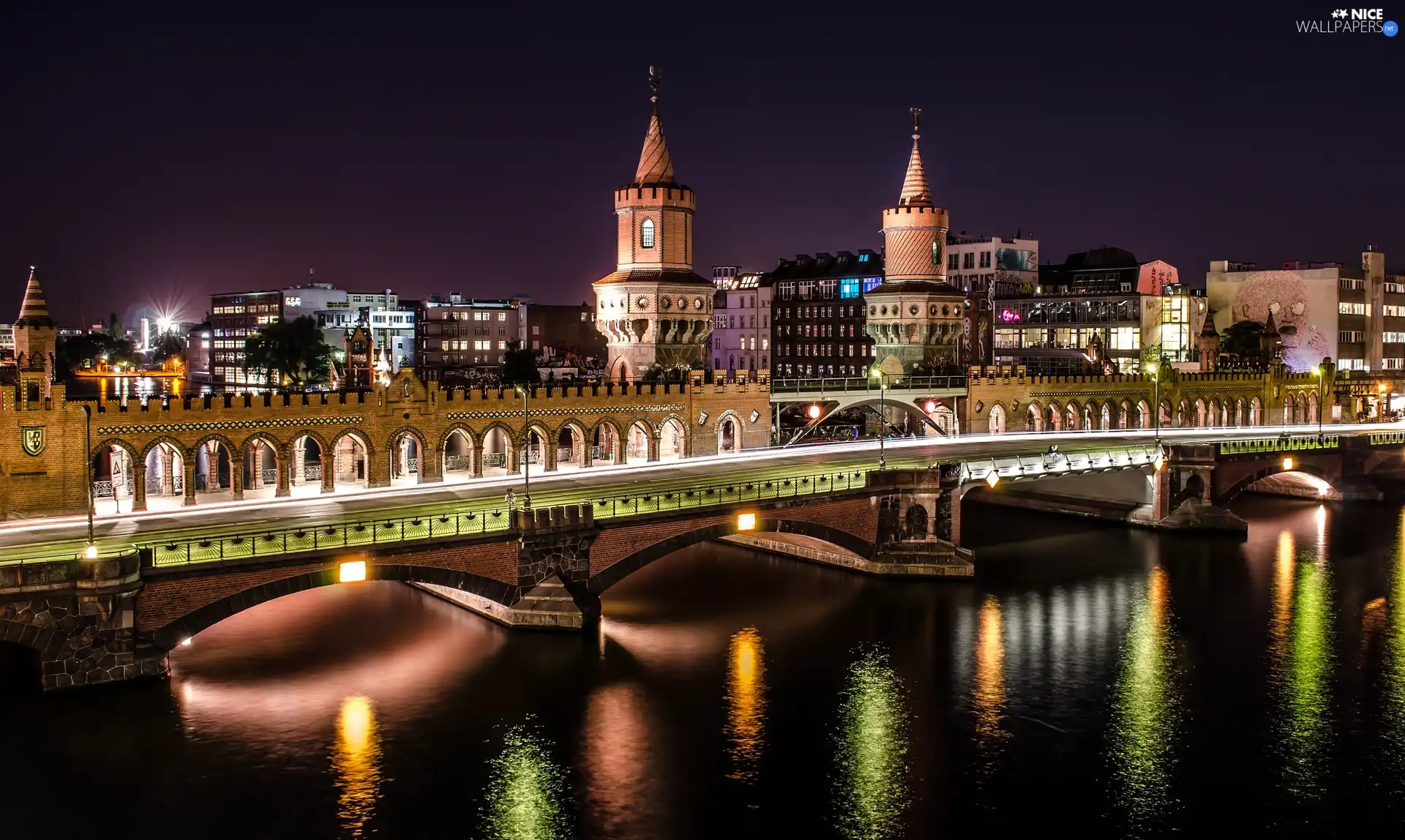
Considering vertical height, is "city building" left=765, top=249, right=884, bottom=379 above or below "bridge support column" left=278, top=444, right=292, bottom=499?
above

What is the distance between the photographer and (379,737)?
43.4 m

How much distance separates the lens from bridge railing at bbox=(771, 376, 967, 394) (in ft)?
273

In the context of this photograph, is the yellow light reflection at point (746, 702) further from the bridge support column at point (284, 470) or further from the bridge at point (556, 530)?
the bridge support column at point (284, 470)

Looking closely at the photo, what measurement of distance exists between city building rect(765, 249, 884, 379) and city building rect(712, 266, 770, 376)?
2.83 meters

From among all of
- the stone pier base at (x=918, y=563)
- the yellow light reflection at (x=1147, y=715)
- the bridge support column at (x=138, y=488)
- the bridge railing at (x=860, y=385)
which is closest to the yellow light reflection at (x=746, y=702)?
the yellow light reflection at (x=1147, y=715)

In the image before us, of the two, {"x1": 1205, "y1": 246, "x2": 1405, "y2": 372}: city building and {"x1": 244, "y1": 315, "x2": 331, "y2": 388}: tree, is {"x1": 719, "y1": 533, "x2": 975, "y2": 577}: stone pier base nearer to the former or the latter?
{"x1": 1205, "y1": 246, "x2": 1405, "y2": 372}: city building

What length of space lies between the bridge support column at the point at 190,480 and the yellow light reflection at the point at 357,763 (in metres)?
15.9

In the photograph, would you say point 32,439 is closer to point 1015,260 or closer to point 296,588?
point 296,588

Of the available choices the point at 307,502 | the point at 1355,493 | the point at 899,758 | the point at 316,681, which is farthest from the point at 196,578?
the point at 1355,493

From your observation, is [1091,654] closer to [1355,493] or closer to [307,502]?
[307,502]

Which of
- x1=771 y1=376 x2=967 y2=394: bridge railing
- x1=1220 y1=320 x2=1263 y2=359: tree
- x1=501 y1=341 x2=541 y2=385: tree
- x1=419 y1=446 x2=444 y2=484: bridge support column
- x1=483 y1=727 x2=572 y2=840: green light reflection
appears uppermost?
x1=1220 y1=320 x2=1263 y2=359: tree

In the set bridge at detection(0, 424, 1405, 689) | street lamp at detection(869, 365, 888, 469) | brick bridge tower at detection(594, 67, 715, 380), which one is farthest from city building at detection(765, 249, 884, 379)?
brick bridge tower at detection(594, 67, 715, 380)

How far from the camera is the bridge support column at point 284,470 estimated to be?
2384 inches

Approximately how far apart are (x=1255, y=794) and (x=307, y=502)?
40.1 metres
